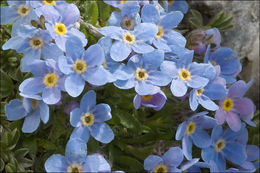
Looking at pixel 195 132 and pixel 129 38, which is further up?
pixel 129 38

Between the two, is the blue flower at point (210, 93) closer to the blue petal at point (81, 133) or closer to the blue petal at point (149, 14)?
the blue petal at point (149, 14)

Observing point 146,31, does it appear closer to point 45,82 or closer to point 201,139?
point 45,82

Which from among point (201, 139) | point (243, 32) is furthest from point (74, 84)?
point (243, 32)

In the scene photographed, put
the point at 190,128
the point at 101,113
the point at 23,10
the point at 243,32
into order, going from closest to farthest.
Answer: the point at 101,113 < the point at 190,128 < the point at 23,10 < the point at 243,32

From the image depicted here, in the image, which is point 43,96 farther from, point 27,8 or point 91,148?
point 27,8

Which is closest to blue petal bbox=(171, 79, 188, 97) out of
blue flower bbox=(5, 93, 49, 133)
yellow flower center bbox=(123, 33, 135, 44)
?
yellow flower center bbox=(123, 33, 135, 44)

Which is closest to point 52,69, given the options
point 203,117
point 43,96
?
point 43,96

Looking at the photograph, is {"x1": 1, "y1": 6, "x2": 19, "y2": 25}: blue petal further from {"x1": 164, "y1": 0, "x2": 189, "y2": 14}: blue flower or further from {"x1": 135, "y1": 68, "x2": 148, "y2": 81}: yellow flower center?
{"x1": 164, "y1": 0, "x2": 189, "y2": 14}: blue flower
